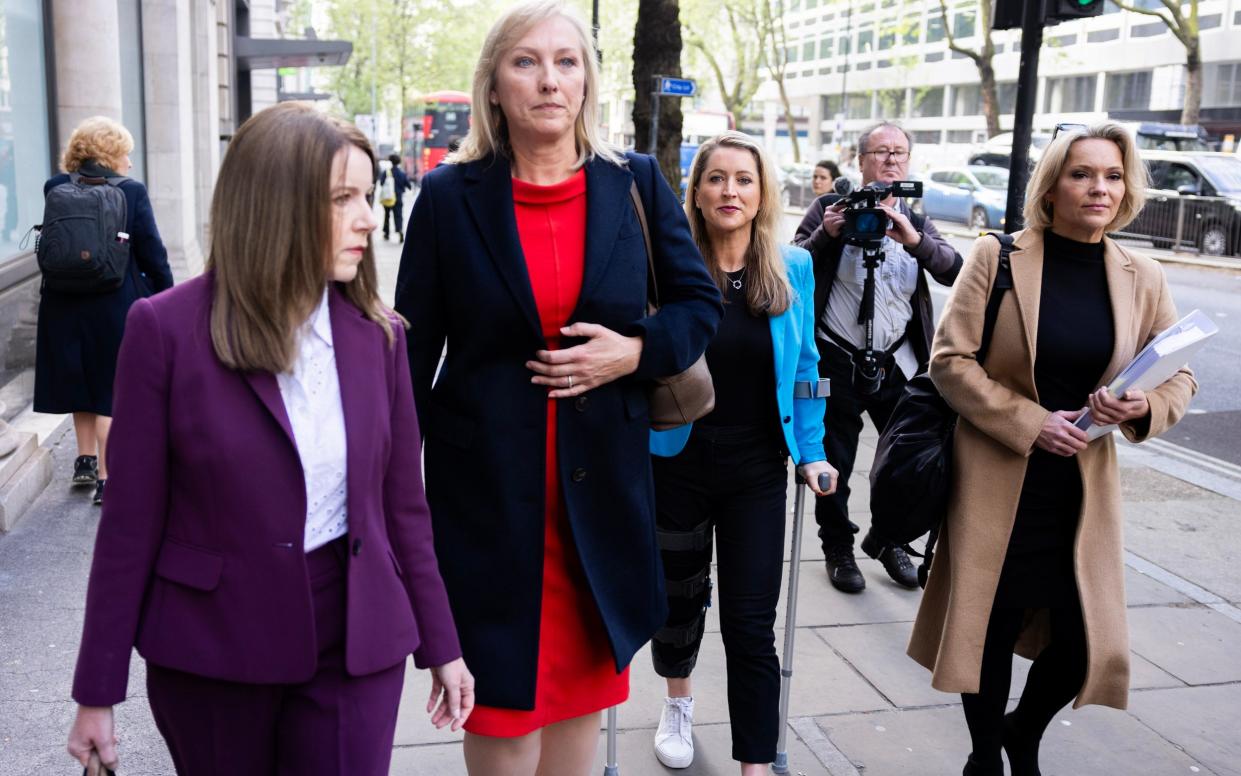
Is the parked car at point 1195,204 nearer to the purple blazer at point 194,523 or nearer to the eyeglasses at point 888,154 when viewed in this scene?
the eyeglasses at point 888,154

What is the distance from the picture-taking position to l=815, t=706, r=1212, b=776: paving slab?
3.99 m

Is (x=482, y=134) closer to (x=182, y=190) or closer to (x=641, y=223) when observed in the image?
(x=641, y=223)

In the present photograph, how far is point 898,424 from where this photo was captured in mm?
3793

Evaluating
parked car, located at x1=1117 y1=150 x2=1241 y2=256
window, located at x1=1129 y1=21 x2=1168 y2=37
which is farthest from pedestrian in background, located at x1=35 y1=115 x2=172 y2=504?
window, located at x1=1129 y1=21 x2=1168 y2=37

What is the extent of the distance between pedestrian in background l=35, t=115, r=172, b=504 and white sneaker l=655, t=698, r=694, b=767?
3.79 meters

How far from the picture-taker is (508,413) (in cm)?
274

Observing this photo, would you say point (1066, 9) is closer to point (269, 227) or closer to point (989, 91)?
point (269, 227)

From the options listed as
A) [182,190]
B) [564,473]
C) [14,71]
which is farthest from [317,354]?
[182,190]

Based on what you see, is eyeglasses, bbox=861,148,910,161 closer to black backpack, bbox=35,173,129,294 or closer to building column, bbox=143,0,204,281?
black backpack, bbox=35,173,129,294

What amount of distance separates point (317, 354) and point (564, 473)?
755mm

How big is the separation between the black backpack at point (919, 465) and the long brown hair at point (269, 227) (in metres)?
2.07

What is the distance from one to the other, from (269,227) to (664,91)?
27.6 feet

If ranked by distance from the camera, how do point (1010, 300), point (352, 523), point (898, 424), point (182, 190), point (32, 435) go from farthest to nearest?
point (182, 190)
point (32, 435)
point (898, 424)
point (1010, 300)
point (352, 523)

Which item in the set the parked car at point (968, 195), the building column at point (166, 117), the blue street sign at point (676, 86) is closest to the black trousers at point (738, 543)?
the blue street sign at point (676, 86)
